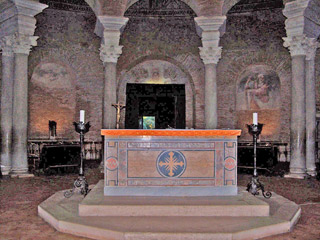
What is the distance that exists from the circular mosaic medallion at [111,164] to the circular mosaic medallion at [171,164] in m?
0.67

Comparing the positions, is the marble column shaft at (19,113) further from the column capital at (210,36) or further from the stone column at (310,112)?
the stone column at (310,112)

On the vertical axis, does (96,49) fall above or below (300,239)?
above

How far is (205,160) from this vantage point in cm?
571

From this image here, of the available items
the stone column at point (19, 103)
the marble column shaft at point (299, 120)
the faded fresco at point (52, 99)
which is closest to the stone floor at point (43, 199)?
the marble column shaft at point (299, 120)

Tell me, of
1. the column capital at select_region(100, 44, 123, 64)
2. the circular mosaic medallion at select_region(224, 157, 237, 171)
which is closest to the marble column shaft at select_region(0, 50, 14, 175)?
the column capital at select_region(100, 44, 123, 64)

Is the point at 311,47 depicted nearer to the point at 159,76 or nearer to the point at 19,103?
the point at 159,76

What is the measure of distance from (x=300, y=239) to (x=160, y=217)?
5.84ft

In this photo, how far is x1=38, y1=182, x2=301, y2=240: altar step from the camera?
13.6 feet

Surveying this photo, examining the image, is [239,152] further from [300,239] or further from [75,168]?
[300,239]

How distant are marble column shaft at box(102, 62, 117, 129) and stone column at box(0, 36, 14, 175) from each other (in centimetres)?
258

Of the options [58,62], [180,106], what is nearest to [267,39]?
[180,106]

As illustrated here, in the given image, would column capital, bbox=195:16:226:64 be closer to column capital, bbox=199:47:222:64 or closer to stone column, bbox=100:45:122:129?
column capital, bbox=199:47:222:64

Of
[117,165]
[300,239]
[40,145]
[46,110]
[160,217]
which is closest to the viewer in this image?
[300,239]

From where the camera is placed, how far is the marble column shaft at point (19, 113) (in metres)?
9.40
